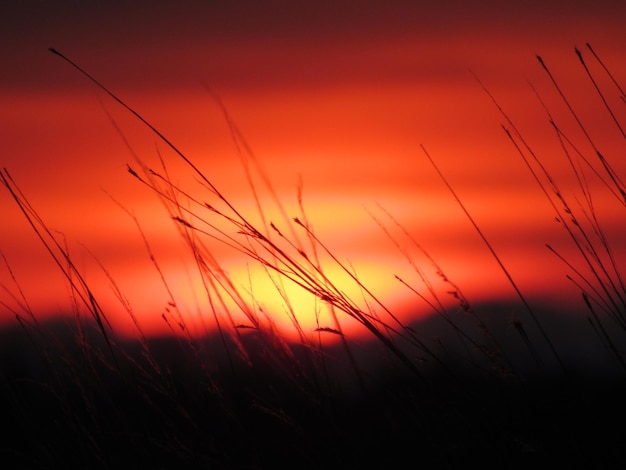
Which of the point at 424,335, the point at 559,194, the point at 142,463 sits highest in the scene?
the point at 559,194

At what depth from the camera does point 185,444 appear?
201 centimetres

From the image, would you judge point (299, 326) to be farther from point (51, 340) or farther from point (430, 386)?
point (51, 340)

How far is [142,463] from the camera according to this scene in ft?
6.66

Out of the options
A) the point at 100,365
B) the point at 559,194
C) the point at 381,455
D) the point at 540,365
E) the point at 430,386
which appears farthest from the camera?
the point at 100,365

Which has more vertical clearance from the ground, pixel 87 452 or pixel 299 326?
pixel 299 326

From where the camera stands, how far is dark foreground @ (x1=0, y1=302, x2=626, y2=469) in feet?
5.71

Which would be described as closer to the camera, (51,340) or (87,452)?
(87,452)

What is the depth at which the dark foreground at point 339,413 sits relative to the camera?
174 centimetres

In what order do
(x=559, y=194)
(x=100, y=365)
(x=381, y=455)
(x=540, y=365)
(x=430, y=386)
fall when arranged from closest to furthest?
(x=430, y=386) → (x=540, y=365) → (x=381, y=455) → (x=559, y=194) → (x=100, y=365)

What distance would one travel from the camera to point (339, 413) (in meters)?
2.01

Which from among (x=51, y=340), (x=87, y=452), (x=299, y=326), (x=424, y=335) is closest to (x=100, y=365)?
Result: (x=51, y=340)

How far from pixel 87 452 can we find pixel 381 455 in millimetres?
740

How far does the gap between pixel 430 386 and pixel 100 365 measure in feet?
3.50

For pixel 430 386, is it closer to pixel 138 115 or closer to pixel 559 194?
pixel 559 194
